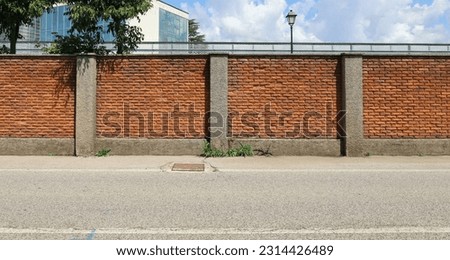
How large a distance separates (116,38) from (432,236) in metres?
11.7

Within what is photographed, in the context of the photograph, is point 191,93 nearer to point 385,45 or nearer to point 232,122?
point 232,122

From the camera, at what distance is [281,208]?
5.14 m

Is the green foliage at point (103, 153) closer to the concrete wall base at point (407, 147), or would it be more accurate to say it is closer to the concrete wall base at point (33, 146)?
the concrete wall base at point (33, 146)

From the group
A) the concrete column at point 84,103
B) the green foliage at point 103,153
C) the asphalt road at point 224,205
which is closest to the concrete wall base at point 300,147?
the asphalt road at point 224,205

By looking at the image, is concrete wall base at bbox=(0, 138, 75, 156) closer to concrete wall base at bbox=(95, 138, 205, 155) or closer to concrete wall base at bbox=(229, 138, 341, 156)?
concrete wall base at bbox=(95, 138, 205, 155)

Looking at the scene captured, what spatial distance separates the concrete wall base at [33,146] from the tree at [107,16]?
3822 millimetres

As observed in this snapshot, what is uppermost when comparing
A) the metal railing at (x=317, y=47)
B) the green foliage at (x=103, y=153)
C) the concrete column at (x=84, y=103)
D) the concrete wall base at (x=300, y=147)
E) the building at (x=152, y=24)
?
A: the building at (x=152, y=24)

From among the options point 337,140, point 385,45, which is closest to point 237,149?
point 337,140

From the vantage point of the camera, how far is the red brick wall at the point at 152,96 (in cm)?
1107

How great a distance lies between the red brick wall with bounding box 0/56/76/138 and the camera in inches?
433

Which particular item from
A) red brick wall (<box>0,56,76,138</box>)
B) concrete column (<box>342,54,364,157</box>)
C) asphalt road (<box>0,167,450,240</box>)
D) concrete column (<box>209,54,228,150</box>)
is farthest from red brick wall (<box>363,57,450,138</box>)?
red brick wall (<box>0,56,76,138</box>)

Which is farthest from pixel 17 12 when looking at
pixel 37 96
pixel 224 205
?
pixel 224 205

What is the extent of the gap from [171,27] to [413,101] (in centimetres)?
4835

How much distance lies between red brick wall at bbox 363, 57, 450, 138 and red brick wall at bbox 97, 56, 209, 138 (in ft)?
16.2
